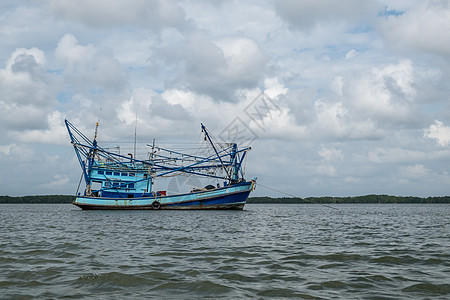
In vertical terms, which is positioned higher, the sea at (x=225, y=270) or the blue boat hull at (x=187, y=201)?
the blue boat hull at (x=187, y=201)

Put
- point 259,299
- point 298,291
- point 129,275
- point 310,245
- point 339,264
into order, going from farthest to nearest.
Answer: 1. point 310,245
2. point 339,264
3. point 129,275
4. point 298,291
5. point 259,299

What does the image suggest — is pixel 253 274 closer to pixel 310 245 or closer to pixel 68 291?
pixel 68 291

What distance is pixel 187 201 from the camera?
5350 centimetres

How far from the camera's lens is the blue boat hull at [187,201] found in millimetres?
52562

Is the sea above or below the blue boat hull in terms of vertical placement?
below

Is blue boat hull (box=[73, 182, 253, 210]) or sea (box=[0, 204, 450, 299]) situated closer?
sea (box=[0, 204, 450, 299])

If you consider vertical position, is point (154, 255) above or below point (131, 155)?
below

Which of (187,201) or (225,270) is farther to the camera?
(187,201)

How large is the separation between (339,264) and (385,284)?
255cm

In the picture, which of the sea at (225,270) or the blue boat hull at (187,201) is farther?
the blue boat hull at (187,201)

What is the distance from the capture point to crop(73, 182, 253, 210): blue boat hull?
52.6m

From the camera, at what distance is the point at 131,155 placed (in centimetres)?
5703

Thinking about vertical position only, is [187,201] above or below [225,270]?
above

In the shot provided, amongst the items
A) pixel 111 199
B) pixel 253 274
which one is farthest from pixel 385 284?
pixel 111 199
